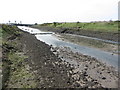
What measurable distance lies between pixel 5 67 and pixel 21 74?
2.66 metres

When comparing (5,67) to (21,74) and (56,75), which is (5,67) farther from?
(56,75)

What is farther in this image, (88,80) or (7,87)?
(88,80)

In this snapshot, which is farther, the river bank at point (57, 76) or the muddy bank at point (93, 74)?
the muddy bank at point (93, 74)

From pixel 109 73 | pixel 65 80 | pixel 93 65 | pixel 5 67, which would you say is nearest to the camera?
pixel 65 80

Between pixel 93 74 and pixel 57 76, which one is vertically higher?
pixel 57 76

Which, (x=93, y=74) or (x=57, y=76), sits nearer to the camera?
(x=57, y=76)

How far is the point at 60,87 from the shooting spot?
15.6 m

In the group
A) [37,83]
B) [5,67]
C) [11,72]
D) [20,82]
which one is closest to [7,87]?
[20,82]

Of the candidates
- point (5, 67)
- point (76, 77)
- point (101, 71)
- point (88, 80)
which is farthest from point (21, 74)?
point (101, 71)

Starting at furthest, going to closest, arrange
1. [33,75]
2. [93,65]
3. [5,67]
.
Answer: [93,65] < [5,67] < [33,75]

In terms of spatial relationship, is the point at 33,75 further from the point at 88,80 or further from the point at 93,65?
the point at 93,65

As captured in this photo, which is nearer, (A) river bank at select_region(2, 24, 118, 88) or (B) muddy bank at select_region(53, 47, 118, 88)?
(A) river bank at select_region(2, 24, 118, 88)

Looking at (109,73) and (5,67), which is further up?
(5,67)

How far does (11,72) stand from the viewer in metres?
19.0
